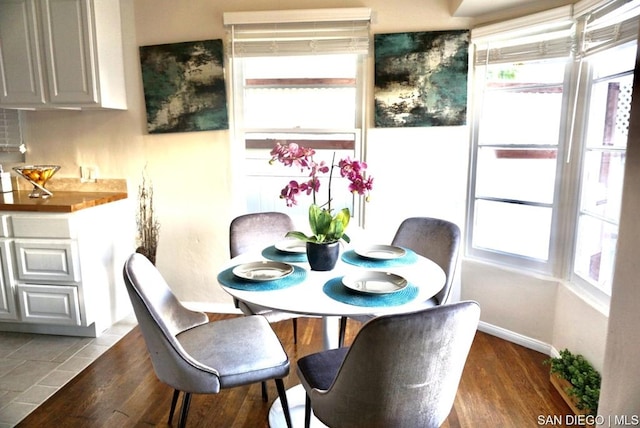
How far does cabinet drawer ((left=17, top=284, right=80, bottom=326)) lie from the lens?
2.63 m

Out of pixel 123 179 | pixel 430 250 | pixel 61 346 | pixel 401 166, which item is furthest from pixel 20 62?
pixel 430 250

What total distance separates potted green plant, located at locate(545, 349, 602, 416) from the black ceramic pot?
1309 mm

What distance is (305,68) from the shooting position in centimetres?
290

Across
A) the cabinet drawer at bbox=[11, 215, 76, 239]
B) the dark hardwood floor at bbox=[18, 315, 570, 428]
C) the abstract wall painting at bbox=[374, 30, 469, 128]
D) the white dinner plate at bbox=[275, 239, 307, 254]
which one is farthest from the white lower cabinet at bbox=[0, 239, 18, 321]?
the abstract wall painting at bbox=[374, 30, 469, 128]

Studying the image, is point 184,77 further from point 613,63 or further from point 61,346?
point 613,63

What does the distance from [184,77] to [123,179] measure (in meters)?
0.90

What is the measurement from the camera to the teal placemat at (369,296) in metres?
1.45

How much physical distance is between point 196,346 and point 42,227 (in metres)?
1.56

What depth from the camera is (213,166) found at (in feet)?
9.87

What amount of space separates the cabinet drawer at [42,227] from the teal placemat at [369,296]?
186cm

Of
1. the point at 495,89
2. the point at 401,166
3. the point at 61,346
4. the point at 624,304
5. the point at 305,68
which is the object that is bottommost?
the point at 61,346

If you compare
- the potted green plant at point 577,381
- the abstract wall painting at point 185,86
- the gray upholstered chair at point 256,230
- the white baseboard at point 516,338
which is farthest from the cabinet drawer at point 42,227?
the potted green plant at point 577,381

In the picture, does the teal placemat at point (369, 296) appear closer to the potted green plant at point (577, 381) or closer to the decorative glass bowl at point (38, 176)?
the potted green plant at point (577, 381)

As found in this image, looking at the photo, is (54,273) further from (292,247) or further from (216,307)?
(292,247)
